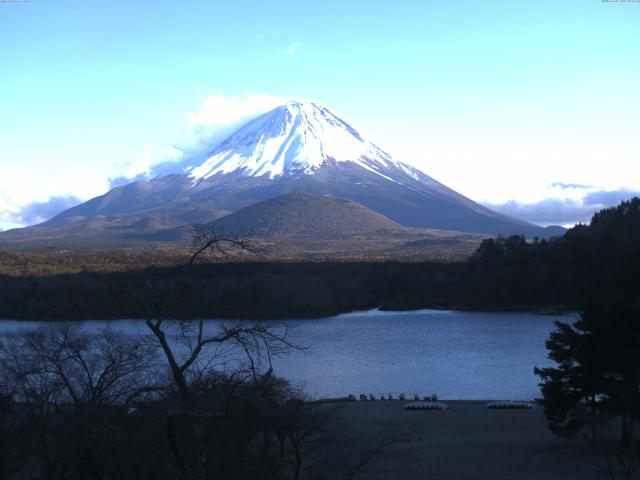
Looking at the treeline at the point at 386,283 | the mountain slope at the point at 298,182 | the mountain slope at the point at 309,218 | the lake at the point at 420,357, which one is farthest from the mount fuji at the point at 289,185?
the lake at the point at 420,357

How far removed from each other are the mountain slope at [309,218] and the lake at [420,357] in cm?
5359

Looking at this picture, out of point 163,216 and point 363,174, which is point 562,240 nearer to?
point 163,216

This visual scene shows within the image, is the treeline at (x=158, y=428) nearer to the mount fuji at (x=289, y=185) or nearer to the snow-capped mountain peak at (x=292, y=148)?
the mount fuji at (x=289, y=185)

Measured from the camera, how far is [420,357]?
76.6 ft

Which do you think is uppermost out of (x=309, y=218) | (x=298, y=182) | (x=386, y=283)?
(x=298, y=182)

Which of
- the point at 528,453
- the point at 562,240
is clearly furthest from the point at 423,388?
the point at 562,240

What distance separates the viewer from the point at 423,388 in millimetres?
18672

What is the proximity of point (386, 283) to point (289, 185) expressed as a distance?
6629cm

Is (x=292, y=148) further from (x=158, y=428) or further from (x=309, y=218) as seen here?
(x=158, y=428)

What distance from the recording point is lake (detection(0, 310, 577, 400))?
18625mm

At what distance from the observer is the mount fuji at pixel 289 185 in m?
102

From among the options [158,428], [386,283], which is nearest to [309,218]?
[386,283]

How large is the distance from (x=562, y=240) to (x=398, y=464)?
37699 millimetres

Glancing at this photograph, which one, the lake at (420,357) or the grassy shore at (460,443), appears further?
the lake at (420,357)
